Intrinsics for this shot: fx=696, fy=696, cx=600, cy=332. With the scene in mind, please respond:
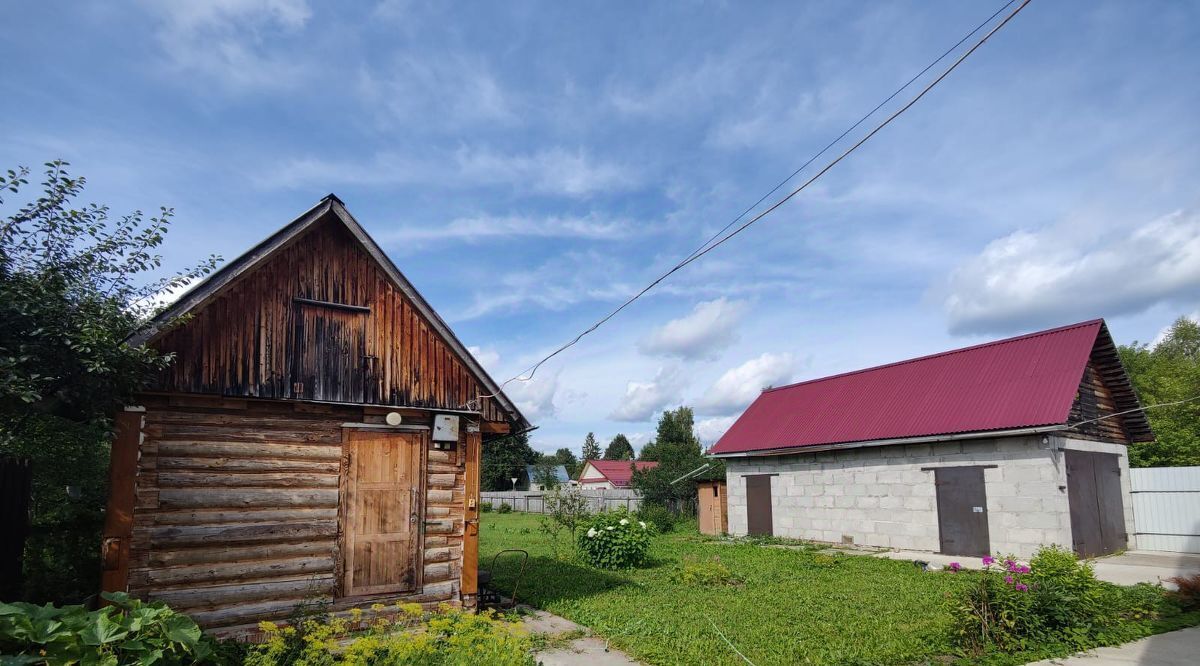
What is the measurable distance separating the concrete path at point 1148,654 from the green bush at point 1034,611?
→ 0.76 ft

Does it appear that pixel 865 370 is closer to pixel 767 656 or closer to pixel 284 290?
pixel 767 656

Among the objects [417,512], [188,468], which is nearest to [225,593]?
[188,468]

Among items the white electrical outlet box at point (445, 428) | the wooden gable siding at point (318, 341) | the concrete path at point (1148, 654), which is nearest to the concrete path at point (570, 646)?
the white electrical outlet box at point (445, 428)

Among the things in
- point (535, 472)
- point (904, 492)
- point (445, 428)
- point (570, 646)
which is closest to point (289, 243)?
point (445, 428)

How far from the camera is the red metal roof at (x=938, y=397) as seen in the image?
58.5 feet

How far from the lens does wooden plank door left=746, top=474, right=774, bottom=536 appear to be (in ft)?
79.7

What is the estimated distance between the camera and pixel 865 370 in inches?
1006

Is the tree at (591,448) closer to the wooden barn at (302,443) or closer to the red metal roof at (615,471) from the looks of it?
the red metal roof at (615,471)

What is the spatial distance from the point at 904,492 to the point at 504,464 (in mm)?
53387

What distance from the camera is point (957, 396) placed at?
2009cm

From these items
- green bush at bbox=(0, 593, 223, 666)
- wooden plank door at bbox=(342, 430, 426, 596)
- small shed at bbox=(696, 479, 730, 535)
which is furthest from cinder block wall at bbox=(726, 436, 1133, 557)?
green bush at bbox=(0, 593, 223, 666)

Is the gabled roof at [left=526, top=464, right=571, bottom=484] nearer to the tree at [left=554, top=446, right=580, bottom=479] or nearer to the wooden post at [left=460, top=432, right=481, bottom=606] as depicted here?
the tree at [left=554, top=446, right=580, bottom=479]

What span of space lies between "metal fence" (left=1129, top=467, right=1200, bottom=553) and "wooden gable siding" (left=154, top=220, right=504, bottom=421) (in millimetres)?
19681

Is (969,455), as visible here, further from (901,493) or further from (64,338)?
(64,338)
